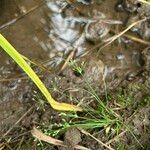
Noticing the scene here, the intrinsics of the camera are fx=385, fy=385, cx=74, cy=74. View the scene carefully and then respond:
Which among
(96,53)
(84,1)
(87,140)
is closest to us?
(87,140)

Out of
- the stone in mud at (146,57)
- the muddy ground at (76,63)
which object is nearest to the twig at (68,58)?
the muddy ground at (76,63)

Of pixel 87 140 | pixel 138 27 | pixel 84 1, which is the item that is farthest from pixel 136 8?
pixel 87 140

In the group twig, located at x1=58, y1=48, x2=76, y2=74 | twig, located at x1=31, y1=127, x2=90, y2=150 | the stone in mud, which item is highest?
twig, located at x1=58, y1=48, x2=76, y2=74

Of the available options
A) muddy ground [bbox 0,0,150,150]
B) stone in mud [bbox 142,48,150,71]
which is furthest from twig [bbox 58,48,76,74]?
stone in mud [bbox 142,48,150,71]

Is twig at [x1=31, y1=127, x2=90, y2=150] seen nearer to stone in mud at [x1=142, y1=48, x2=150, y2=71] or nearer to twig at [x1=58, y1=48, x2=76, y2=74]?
twig at [x1=58, y1=48, x2=76, y2=74]

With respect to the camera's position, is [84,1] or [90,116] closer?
[90,116]

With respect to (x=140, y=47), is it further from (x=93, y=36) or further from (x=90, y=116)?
(x=90, y=116)

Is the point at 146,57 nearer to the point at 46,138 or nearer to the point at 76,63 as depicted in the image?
the point at 76,63

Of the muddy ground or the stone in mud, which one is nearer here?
the muddy ground

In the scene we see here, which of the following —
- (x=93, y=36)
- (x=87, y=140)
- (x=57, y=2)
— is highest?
(x=57, y=2)

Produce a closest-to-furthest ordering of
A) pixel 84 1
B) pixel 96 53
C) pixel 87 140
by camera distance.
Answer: pixel 87 140, pixel 96 53, pixel 84 1
